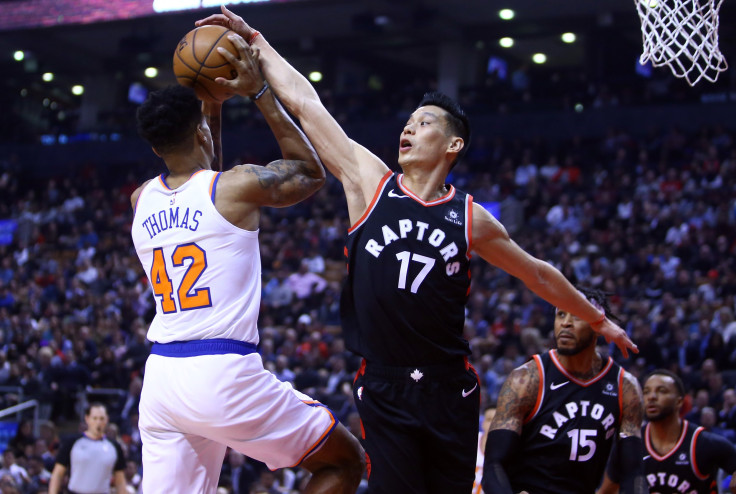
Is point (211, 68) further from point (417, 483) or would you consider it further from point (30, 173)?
point (30, 173)

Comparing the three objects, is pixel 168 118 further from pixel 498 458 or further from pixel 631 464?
pixel 631 464

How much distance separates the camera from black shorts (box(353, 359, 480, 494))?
12.3 ft

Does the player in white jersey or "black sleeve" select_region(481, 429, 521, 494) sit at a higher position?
the player in white jersey

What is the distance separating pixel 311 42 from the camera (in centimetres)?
2438

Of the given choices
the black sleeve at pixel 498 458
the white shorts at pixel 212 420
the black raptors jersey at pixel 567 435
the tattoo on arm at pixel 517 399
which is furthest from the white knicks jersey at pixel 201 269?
the black raptors jersey at pixel 567 435

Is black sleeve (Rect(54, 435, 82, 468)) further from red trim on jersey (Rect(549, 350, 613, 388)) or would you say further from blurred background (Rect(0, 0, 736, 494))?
red trim on jersey (Rect(549, 350, 613, 388))

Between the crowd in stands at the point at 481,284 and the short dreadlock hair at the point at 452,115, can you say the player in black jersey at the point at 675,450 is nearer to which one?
the short dreadlock hair at the point at 452,115

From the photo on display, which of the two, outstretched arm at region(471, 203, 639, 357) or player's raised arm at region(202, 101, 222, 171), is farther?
player's raised arm at region(202, 101, 222, 171)

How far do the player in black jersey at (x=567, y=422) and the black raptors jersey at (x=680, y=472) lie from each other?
4.01ft

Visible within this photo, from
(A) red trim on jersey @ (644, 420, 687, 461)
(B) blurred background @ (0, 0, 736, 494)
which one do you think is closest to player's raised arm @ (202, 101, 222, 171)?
(A) red trim on jersey @ (644, 420, 687, 461)

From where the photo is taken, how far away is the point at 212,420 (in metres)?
3.57

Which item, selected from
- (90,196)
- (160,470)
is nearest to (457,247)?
(160,470)

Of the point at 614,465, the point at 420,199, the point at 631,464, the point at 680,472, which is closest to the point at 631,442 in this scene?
the point at 631,464

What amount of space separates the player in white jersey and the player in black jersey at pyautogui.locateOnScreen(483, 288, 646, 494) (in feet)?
4.03
